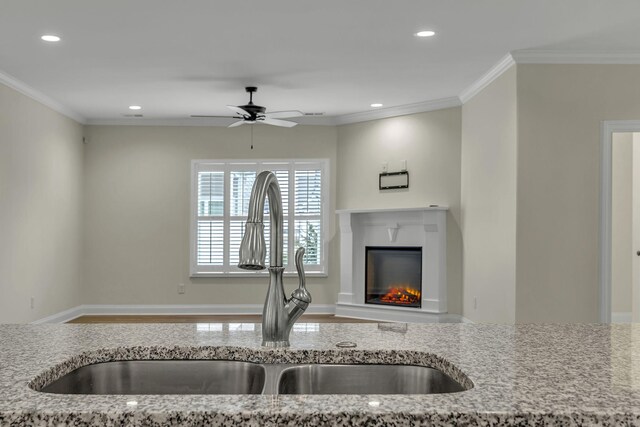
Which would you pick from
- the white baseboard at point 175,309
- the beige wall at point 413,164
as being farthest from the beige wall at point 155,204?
the beige wall at point 413,164

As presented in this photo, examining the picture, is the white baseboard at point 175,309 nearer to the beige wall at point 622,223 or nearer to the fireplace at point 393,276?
the fireplace at point 393,276

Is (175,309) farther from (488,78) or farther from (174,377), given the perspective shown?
(174,377)

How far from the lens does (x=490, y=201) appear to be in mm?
6680

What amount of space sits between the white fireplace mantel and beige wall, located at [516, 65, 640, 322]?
2086mm

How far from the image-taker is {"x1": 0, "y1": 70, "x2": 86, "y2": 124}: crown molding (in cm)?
669

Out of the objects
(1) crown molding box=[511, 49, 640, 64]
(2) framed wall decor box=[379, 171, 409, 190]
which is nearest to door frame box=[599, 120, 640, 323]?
(1) crown molding box=[511, 49, 640, 64]

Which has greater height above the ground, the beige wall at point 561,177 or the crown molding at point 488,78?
the crown molding at point 488,78

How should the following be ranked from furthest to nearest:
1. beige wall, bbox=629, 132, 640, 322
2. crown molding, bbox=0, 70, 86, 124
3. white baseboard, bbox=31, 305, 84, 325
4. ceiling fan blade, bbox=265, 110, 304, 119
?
beige wall, bbox=629, 132, 640, 322
white baseboard, bbox=31, 305, 84, 325
ceiling fan blade, bbox=265, 110, 304, 119
crown molding, bbox=0, 70, 86, 124

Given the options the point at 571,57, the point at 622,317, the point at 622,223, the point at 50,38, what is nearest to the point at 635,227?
the point at 622,223

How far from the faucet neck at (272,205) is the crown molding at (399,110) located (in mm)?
6675

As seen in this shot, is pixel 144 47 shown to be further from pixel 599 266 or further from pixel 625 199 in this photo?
pixel 625 199

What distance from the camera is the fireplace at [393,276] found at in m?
8.32

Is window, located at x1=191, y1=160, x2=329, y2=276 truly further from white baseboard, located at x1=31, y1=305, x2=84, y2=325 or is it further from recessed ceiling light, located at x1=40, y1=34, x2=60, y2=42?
recessed ceiling light, located at x1=40, y1=34, x2=60, y2=42

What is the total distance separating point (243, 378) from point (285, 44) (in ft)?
14.9
